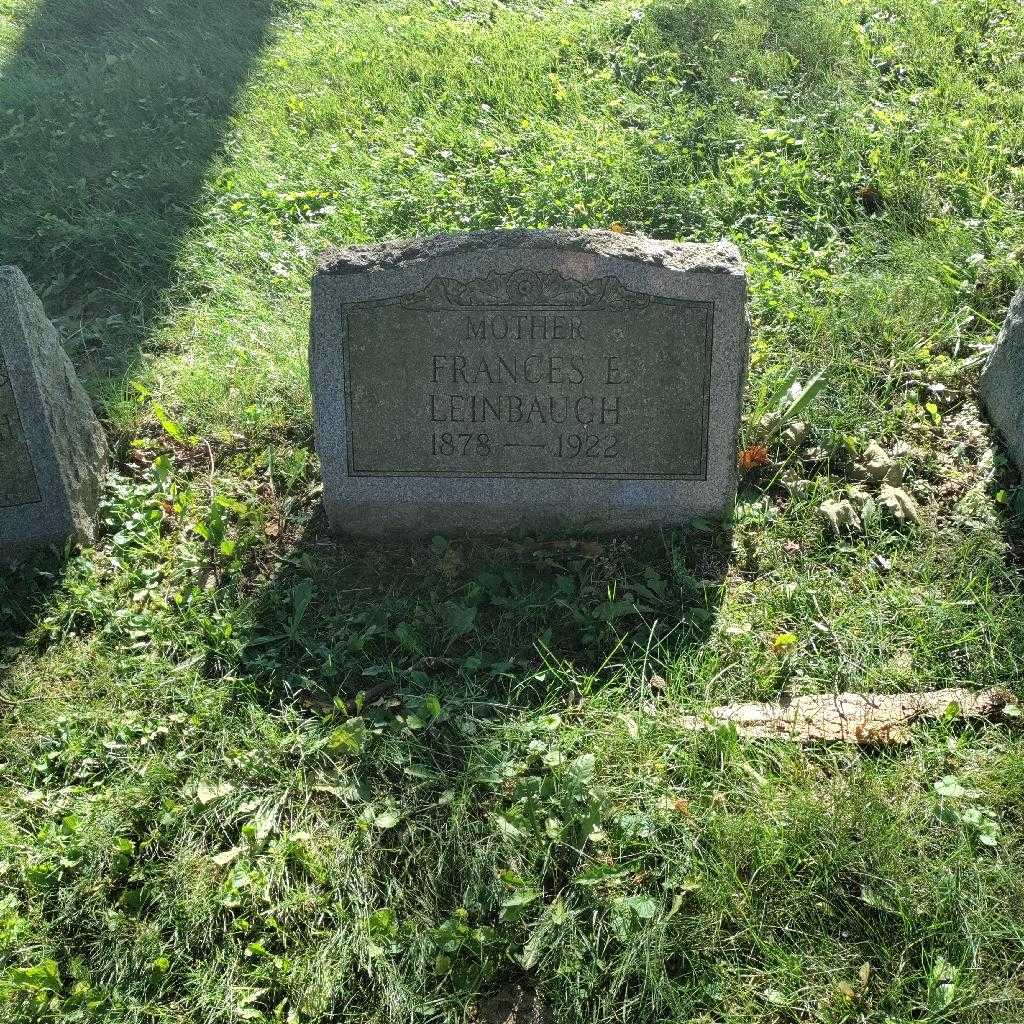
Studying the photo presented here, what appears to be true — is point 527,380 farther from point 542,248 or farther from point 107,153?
point 107,153

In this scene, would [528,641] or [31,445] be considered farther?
[31,445]

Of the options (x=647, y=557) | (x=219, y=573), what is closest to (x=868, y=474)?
(x=647, y=557)

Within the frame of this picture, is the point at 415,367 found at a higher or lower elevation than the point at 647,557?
higher

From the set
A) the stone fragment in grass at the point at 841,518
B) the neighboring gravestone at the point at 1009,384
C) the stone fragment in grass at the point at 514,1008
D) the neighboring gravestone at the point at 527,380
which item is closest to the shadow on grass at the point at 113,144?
the neighboring gravestone at the point at 527,380

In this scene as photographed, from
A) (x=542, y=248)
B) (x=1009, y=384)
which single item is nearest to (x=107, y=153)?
(x=542, y=248)

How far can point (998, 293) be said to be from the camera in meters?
4.39

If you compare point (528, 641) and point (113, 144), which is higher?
point (113, 144)

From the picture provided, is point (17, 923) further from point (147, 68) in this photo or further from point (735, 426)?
point (147, 68)

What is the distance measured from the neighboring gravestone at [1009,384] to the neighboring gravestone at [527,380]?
3.55 ft

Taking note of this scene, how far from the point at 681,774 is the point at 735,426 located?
4.01ft

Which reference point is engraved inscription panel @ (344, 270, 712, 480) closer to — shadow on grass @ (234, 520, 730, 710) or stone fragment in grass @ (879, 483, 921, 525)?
shadow on grass @ (234, 520, 730, 710)

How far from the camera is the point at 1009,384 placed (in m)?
3.77

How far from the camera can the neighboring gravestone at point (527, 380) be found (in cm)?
333

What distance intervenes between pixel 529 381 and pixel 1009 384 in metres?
1.78
